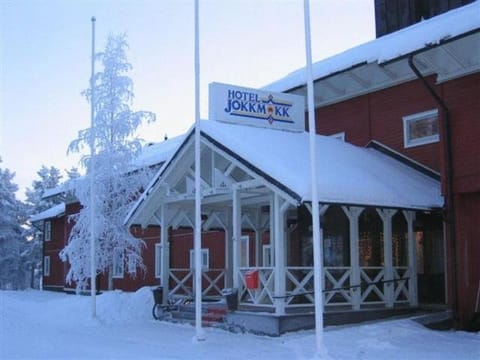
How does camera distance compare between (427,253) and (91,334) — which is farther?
(427,253)

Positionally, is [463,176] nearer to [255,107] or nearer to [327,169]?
[327,169]

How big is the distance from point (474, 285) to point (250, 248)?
40.0ft

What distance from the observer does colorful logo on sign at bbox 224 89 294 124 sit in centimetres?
1562

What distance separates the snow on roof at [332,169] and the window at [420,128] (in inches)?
29.8

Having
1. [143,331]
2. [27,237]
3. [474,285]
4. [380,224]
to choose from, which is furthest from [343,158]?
[27,237]

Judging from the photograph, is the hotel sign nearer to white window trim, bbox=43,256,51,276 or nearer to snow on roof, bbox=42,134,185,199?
snow on roof, bbox=42,134,185,199

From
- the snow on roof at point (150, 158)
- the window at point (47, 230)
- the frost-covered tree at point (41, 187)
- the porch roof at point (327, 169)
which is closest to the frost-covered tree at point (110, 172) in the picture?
the snow on roof at point (150, 158)

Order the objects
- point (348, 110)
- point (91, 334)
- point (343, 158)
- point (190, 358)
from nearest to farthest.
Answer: point (190, 358) < point (91, 334) < point (343, 158) < point (348, 110)

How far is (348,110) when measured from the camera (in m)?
18.6

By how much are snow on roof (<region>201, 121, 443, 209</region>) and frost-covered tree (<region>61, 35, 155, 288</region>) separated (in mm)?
10236

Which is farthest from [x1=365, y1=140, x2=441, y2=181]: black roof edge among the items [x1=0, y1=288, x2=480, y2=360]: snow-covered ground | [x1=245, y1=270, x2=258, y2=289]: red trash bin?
[x1=245, y1=270, x2=258, y2=289]: red trash bin

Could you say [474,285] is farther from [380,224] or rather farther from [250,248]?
[250,248]

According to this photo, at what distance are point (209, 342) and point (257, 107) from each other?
640cm

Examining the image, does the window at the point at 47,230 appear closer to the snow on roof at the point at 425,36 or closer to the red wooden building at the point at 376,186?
the red wooden building at the point at 376,186
